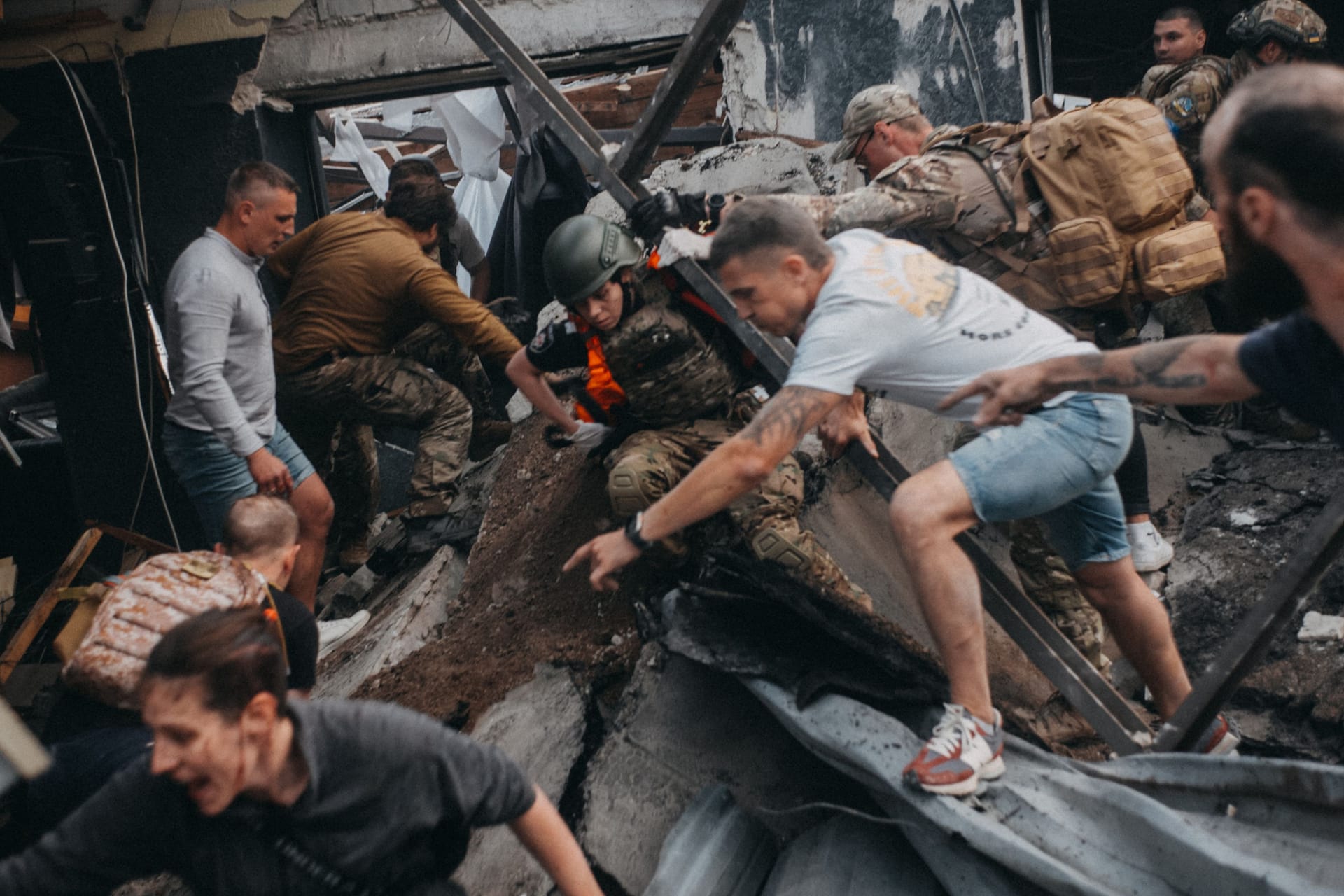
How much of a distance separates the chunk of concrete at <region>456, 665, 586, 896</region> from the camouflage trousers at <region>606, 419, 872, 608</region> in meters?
0.74

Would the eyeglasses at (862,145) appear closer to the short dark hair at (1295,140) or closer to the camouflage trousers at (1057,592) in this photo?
the camouflage trousers at (1057,592)

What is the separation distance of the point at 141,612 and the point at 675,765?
1768 mm

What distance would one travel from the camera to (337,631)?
505 centimetres

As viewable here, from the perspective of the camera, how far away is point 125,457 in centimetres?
612

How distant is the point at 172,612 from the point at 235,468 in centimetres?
160

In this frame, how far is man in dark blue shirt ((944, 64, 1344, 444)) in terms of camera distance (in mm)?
1660

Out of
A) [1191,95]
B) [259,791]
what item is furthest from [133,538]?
[1191,95]

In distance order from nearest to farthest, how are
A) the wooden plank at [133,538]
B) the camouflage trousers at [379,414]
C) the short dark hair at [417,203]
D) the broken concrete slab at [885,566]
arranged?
the broken concrete slab at [885,566] → the wooden plank at [133,538] → the camouflage trousers at [379,414] → the short dark hair at [417,203]

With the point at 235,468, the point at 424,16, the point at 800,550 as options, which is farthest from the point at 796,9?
the point at 235,468

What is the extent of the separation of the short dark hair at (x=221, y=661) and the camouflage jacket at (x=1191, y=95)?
4788 millimetres

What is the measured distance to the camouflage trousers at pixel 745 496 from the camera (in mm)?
3881

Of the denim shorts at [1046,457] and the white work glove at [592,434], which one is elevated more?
the denim shorts at [1046,457]

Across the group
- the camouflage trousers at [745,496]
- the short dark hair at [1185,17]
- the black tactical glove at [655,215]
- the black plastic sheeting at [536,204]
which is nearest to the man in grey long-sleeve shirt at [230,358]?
the camouflage trousers at [745,496]

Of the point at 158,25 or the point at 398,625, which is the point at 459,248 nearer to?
the point at 158,25
